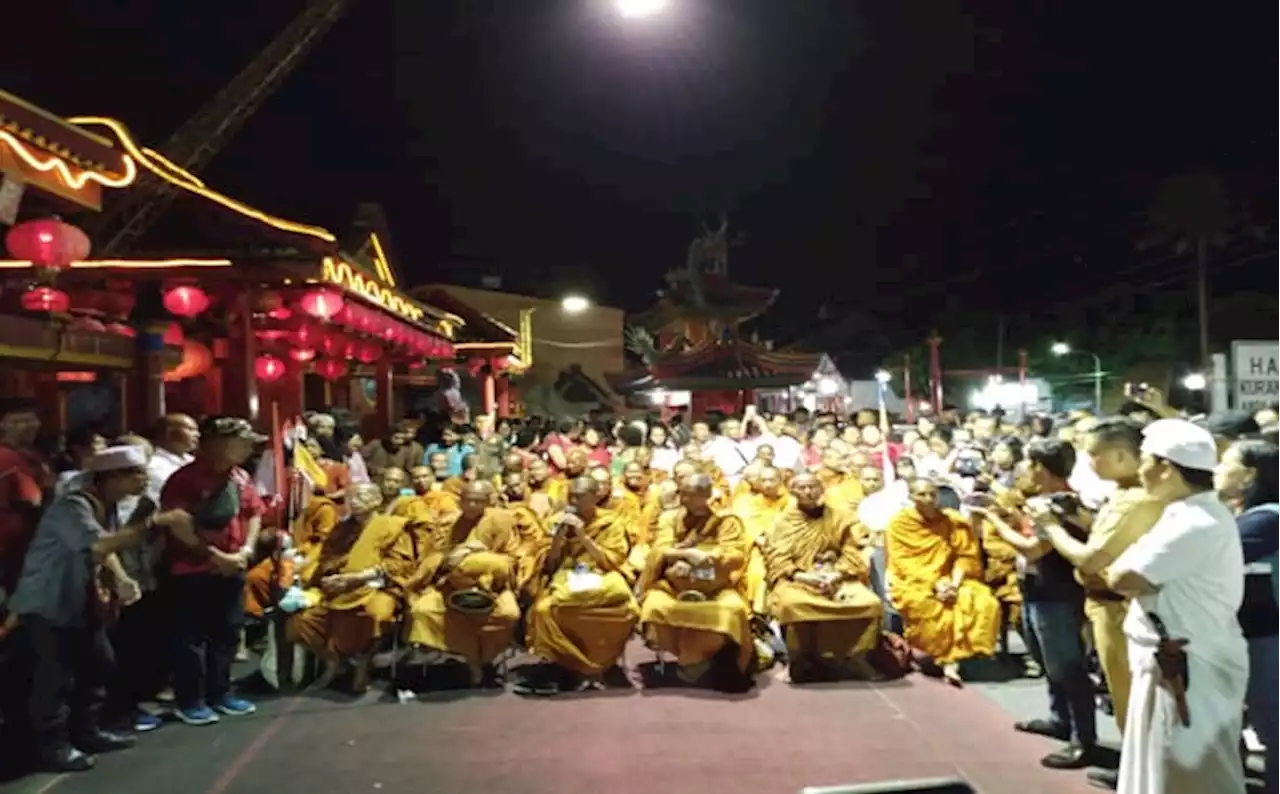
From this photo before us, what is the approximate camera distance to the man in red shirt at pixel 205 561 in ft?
22.0

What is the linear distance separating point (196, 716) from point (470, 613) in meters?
1.88

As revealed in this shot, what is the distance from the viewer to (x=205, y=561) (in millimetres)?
6703

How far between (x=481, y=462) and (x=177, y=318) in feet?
13.0

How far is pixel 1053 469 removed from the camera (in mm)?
5840

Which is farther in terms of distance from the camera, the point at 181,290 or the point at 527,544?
the point at 181,290

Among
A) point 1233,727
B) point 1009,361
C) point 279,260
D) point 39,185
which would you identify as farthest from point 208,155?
point 1009,361

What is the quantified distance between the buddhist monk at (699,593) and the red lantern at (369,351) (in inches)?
347

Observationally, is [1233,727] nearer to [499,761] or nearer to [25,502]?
[499,761]

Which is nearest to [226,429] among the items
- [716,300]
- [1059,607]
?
[1059,607]

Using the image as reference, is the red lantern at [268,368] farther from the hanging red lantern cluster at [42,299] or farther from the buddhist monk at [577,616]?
the buddhist monk at [577,616]

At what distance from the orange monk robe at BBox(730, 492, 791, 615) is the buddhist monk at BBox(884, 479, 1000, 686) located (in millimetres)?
967

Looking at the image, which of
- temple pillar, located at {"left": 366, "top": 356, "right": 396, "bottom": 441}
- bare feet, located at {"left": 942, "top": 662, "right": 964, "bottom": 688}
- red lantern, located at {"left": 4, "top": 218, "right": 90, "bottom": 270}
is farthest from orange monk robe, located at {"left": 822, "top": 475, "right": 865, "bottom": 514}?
temple pillar, located at {"left": 366, "top": 356, "right": 396, "bottom": 441}

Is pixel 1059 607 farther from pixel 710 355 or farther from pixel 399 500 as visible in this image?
pixel 710 355

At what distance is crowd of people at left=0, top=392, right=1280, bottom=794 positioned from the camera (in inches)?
160
